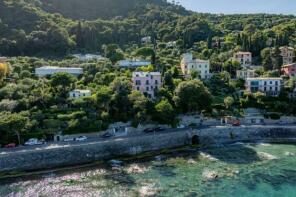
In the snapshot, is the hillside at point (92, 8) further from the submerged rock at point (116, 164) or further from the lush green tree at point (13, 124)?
the submerged rock at point (116, 164)

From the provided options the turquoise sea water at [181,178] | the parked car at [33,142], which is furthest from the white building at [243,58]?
the parked car at [33,142]

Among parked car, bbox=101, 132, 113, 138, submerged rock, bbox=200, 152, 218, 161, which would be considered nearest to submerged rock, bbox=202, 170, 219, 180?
submerged rock, bbox=200, 152, 218, 161

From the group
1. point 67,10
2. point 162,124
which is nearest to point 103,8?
point 67,10

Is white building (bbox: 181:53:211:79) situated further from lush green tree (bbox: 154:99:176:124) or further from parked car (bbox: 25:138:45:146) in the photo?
parked car (bbox: 25:138:45:146)

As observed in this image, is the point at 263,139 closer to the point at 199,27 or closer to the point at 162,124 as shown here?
the point at 162,124

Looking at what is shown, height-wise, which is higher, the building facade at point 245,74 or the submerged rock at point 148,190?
the building facade at point 245,74

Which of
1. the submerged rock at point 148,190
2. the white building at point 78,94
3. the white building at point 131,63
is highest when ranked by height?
the white building at point 131,63

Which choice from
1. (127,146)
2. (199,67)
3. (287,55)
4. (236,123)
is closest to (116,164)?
(127,146)

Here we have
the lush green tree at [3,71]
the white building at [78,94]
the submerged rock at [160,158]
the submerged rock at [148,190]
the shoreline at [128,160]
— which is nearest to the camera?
the submerged rock at [148,190]

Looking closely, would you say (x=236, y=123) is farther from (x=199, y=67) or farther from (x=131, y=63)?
(x=131, y=63)
